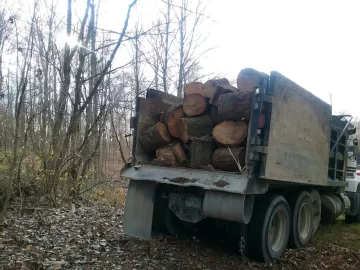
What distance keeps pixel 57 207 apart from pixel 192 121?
3.95 metres

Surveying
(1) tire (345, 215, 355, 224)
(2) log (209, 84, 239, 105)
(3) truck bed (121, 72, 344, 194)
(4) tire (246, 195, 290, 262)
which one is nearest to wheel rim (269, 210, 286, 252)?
(4) tire (246, 195, 290, 262)

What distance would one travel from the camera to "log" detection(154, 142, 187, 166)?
17.0 feet

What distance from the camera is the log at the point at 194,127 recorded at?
5156 mm

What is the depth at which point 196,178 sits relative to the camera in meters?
4.56

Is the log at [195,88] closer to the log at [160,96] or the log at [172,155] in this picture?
the log at [160,96]

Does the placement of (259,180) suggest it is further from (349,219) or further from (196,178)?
(349,219)

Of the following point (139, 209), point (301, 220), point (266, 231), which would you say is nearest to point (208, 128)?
point (139, 209)

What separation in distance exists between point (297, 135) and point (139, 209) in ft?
8.60

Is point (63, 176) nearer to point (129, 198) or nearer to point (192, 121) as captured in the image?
point (129, 198)

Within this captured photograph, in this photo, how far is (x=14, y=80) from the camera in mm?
6578

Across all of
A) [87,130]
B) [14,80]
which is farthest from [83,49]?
[14,80]

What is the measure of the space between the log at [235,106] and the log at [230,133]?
0.31ft

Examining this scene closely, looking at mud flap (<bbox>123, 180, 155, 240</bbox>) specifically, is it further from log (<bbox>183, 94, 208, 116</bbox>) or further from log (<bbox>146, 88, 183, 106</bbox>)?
log (<bbox>146, 88, 183, 106</bbox>)

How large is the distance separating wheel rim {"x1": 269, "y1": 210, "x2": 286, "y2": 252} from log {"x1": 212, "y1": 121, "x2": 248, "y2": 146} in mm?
1420
